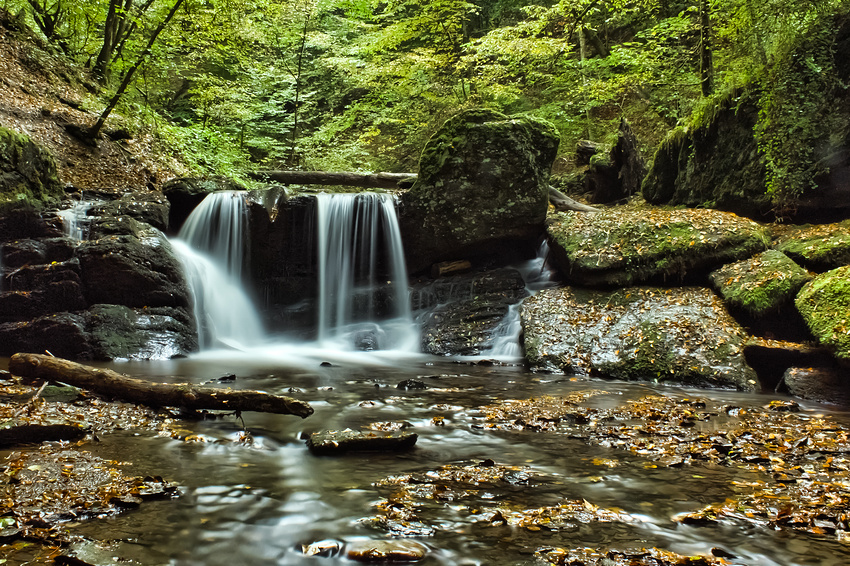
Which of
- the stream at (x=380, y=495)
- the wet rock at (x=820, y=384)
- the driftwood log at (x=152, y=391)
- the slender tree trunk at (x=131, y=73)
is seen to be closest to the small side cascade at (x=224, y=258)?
the slender tree trunk at (x=131, y=73)

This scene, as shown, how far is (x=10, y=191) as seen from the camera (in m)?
8.16

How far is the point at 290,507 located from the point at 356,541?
0.57 m

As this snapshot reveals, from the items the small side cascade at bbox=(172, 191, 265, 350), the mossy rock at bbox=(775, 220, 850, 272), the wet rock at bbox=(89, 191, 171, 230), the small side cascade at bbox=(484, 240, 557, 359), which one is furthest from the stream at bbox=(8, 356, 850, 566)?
the wet rock at bbox=(89, 191, 171, 230)

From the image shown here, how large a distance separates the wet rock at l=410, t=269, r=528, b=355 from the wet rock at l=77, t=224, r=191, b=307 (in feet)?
14.9

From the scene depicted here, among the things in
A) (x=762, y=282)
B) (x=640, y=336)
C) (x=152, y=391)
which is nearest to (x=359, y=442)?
(x=152, y=391)

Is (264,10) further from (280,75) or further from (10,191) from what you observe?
(10,191)

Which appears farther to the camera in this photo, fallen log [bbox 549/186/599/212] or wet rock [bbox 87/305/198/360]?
fallen log [bbox 549/186/599/212]

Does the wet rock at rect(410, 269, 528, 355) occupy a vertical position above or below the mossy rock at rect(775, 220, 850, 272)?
below

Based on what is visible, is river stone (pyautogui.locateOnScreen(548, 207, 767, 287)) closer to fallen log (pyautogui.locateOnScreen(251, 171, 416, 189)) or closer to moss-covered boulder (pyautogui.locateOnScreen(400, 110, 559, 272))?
moss-covered boulder (pyautogui.locateOnScreen(400, 110, 559, 272))

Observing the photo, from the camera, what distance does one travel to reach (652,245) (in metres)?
8.49

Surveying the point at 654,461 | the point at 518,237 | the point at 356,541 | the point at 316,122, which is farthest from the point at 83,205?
the point at 316,122

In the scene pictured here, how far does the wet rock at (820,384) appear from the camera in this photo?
5711 mm

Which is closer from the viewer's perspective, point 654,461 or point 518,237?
point 654,461

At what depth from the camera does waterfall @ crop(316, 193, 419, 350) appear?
1113cm
